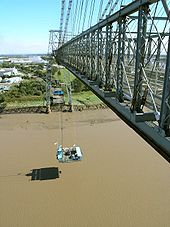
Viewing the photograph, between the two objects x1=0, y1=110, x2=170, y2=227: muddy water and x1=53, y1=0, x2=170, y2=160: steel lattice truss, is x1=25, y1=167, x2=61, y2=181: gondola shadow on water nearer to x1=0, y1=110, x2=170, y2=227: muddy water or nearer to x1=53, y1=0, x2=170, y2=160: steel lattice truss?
x1=0, y1=110, x2=170, y2=227: muddy water

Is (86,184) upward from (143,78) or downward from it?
downward

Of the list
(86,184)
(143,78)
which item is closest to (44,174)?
(86,184)

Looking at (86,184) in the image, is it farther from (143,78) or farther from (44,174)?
(143,78)

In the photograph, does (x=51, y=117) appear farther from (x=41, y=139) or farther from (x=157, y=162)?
(x=157, y=162)

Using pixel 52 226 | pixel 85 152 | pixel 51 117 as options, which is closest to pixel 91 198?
pixel 52 226

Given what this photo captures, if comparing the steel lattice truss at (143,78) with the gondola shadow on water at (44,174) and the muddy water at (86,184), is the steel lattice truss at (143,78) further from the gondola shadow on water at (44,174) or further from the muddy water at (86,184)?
the gondola shadow on water at (44,174)

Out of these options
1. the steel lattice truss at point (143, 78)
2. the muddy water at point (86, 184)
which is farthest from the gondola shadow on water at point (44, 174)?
the steel lattice truss at point (143, 78)

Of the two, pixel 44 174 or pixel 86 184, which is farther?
pixel 44 174

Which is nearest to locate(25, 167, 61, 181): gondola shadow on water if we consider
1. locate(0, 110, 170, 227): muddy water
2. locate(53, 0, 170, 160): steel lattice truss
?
locate(0, 110, 170, 227): muddy water
